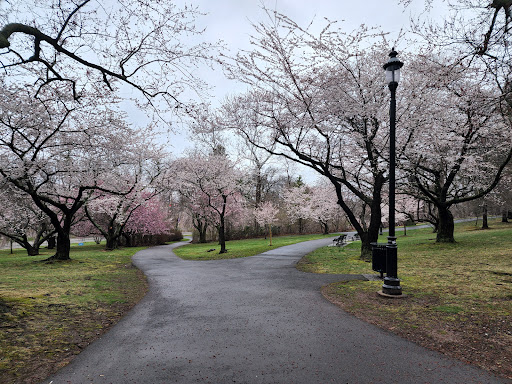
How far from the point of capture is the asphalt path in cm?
329

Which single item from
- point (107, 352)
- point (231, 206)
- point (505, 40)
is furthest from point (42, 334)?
point (231, 206)

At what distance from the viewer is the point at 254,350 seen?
3.95 meters

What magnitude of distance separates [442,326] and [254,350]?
3.05 meters

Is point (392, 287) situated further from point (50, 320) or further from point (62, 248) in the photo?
point (62, 248)

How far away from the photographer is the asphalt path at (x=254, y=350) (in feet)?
10.8

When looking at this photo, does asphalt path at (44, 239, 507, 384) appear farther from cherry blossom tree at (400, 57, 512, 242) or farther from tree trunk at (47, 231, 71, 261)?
tree trunk at (47, 231, 71, 261)

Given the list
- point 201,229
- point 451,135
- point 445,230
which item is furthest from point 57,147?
point 201,229

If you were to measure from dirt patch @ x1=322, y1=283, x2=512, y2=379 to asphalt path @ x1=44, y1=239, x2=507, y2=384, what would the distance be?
0.26 meters

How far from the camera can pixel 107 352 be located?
4051mm

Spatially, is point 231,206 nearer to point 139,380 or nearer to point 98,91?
point 98,91

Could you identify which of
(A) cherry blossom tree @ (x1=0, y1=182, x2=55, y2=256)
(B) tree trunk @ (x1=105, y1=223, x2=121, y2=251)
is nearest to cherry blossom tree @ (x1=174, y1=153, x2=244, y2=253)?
(B) tree trunk @ (x1=105, y1=223, x2=121, y2=251)

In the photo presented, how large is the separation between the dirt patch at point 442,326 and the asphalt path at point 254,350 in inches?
10.1

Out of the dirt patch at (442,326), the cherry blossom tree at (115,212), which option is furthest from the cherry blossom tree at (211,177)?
the dirt patch at (442,326)

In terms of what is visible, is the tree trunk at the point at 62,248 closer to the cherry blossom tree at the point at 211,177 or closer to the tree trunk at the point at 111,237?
the cherry blossom tree at the point at 211,177
